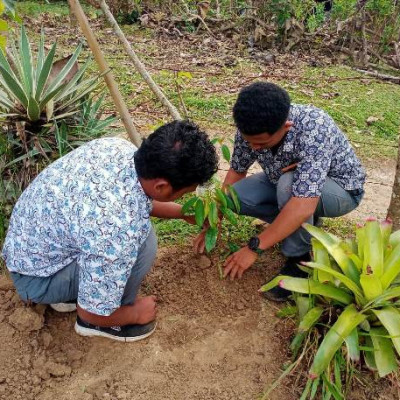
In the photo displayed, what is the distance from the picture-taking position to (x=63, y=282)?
1968 millimetres

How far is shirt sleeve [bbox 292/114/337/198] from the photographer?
211 centimetres

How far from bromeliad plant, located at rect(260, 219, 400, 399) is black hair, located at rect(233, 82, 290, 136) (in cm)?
48

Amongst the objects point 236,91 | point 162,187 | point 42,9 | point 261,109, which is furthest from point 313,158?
point 42,9

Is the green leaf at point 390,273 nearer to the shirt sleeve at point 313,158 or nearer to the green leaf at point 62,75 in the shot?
the shirt sleeve at point 313,158

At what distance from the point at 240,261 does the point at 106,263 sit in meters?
0.81

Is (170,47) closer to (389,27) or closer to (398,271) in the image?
(389,27)

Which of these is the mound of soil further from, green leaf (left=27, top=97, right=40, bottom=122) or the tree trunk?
green leaf (left=27, top=97, right=40, bottom=122)

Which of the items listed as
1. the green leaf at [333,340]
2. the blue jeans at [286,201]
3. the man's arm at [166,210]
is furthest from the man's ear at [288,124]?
the green leaf at [333,340]

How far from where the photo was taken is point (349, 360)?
1.78 metres

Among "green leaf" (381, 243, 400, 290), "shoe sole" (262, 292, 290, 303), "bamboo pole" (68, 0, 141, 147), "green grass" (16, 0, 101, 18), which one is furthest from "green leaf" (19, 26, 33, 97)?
"green grass" (16, 0, 101, 18)

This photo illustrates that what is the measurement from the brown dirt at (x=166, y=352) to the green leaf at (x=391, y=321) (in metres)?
0.46

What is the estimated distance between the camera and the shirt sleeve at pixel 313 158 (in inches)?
83.0

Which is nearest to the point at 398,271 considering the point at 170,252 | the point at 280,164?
the point at 280,164

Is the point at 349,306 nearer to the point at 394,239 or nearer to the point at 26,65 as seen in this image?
the point at 394,239
